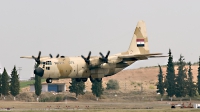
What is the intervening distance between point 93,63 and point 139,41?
14.5 m

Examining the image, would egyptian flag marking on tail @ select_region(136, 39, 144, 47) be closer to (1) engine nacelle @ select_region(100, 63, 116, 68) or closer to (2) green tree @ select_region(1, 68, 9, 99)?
(1) engine nacelle @ select_region(100, 63, 116, 68)

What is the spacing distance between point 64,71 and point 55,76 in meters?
2.01

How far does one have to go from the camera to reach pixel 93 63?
111562 mm

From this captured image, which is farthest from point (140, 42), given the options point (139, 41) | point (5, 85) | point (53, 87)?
point (53, 87)

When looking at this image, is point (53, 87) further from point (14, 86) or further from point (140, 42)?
point (140, 42)

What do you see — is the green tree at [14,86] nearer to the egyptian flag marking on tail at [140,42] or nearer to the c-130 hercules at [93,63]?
the c-130 hercules at [93,63]

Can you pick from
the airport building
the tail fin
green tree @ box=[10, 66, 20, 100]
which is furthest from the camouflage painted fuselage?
the airport building

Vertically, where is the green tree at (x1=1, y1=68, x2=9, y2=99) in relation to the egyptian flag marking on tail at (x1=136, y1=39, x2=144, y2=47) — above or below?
below

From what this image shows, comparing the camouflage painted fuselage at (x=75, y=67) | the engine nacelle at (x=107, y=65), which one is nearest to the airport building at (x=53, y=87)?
the camouflage painted fuselage at (x=75, y=67)

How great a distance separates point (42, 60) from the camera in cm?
10569

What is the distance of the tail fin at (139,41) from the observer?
12038cm

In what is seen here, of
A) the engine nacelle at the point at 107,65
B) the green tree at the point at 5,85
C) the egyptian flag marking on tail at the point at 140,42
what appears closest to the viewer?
the engine nacelle at the point at 107,65

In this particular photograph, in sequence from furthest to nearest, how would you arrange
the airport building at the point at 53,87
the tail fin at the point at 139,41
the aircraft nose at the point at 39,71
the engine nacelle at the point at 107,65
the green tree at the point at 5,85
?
the airport building at the point at 53,87
the green tree at the point at 5,85
the tail fin at the point at 139,41
the engine nacelle at the point at 107,65
the aircraft nose at the point at 39,71

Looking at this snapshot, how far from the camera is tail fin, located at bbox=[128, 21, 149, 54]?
12038cm
